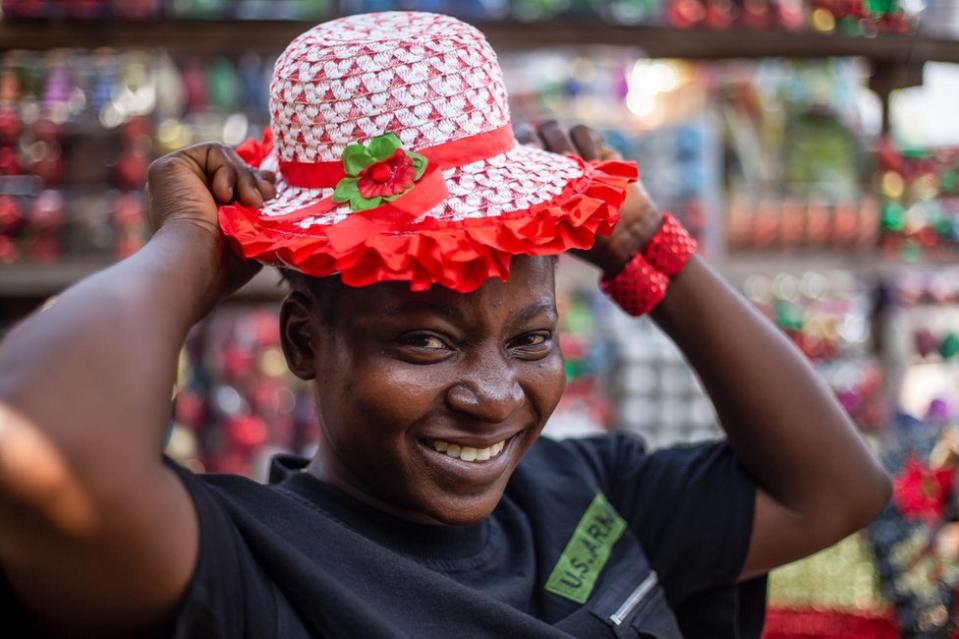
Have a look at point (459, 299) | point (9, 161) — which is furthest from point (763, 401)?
point (9, 161)

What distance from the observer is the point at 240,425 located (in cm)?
341

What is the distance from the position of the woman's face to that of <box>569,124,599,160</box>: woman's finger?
1.00ft

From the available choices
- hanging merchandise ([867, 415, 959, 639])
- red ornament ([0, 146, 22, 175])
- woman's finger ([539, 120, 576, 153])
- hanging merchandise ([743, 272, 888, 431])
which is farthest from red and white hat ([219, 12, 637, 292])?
hanging merchandise ([743, 272, 888, 431])

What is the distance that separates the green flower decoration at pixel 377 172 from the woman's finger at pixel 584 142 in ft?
1.26

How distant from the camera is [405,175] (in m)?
1.13

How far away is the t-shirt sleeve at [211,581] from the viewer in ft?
2.98

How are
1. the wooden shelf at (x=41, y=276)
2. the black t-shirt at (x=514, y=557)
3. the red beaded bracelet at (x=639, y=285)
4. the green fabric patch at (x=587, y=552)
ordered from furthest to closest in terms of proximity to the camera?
the wooden shelf at (x=41, y=276) < the red beaded bracelet at (x=639, y=285) < the green fabric patch at (x=587, y=552) < the black t-shirt at (x=514, y=557)

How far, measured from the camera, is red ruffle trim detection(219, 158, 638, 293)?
1057 millimetres

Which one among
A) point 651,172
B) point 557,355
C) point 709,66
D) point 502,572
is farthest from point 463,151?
point 709,66

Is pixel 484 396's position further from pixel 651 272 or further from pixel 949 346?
pixel 949 346

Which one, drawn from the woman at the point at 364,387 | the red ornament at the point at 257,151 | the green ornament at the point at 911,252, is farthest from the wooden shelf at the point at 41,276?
the green ornament at the point at 911,252

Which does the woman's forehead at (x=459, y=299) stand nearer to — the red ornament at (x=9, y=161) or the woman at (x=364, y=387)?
the woman at (x=364, y=387)

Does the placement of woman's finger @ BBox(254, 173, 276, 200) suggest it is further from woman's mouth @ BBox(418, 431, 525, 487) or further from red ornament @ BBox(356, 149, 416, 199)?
woman's mouth @ BBox(418, 431, 525, 487)

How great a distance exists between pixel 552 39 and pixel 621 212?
2284 millimetres
